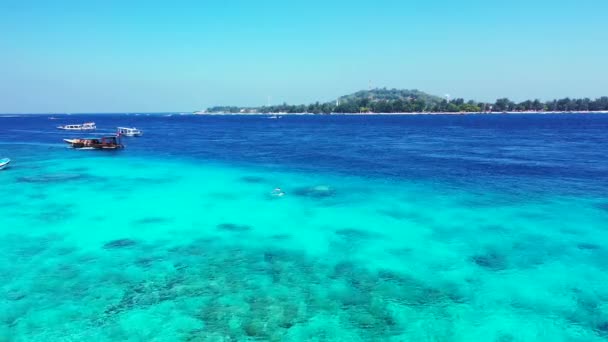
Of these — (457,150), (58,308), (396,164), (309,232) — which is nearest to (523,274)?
(309,232)

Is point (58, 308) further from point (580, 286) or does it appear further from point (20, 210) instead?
point (580, 286)

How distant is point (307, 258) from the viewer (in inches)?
992

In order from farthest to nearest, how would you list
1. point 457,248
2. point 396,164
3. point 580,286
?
1. point 396,164
2. point 457,248
3. point 580,286

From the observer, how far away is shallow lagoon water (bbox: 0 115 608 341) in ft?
58.3

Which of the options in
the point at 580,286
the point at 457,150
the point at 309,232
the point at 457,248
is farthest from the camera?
the point at 457,150

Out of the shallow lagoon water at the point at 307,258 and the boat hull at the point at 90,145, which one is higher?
the boat hull at the point at 90,145

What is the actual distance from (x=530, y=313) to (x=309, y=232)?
51.3 feet

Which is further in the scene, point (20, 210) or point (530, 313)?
point (20, 210)

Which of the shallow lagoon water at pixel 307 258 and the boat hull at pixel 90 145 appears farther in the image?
the boat hull at pixel 90 145

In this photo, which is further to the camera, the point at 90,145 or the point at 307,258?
the point at 90,145

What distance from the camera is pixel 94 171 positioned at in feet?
184

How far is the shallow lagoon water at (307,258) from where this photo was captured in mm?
17781

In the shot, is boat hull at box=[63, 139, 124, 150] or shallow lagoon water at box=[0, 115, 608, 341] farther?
boat hull at box=[63, 139, 124, 150]

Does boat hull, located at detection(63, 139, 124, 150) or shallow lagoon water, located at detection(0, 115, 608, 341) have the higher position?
boat hull, located at detection(63, 139, 124, 150)
